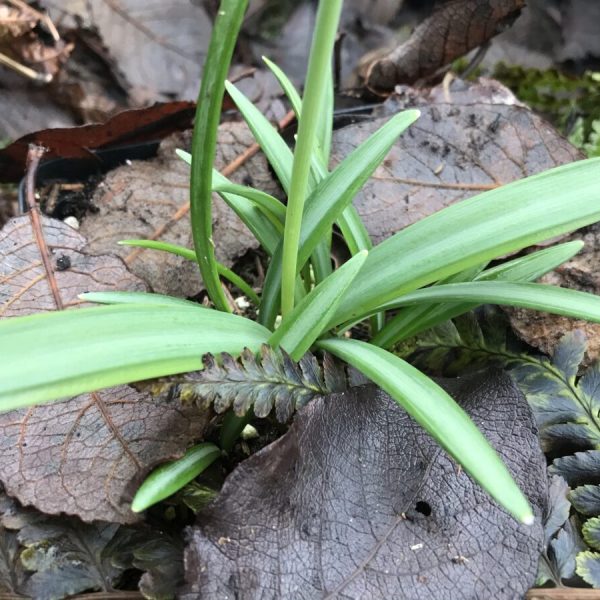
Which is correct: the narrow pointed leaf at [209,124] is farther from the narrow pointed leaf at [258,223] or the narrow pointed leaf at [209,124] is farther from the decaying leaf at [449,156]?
the decaying leaf at [449,156]

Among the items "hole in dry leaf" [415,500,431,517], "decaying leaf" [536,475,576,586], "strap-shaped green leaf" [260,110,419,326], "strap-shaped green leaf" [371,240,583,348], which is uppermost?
"strap-shaped green leaf" [260,110,419,326]

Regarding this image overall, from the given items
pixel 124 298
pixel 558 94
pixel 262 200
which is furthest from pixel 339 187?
pixel 558 94

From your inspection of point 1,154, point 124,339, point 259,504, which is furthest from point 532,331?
point 1,154

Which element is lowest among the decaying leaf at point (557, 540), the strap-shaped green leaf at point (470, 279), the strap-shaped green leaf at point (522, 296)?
the decaying leaf at point (557, 540)

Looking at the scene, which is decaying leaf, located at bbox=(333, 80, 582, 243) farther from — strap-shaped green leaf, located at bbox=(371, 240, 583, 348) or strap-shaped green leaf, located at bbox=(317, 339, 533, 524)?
strap-shaped green leaf, located at bbox=(317, 339, 533, 524)

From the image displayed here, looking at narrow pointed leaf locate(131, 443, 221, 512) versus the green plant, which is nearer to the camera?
the green plant

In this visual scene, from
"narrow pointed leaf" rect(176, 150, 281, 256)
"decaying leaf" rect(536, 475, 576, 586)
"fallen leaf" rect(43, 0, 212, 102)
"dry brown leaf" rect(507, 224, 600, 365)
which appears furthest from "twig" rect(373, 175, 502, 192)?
"fallen leaf" rect(43, 0, 212, 102)

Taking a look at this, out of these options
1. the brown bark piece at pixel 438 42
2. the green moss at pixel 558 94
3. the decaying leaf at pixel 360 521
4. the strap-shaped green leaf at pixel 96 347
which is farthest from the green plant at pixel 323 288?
the green moss at pixel 558 94

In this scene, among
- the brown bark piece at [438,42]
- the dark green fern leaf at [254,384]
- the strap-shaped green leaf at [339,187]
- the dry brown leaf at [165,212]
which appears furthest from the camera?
the brown bark piece at [438,42]
